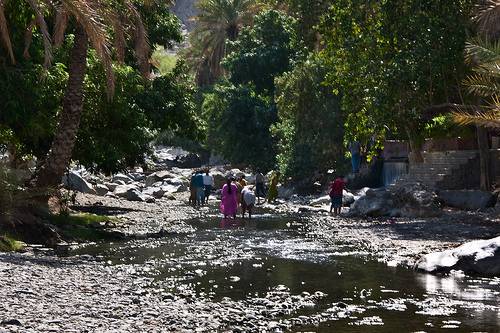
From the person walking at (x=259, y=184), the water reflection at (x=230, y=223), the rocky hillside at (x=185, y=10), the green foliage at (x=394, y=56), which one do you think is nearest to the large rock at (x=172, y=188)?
the person walking at (x=259, y=184)

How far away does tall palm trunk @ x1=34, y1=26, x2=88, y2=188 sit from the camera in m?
21.3

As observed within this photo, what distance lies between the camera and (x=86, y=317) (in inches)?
372

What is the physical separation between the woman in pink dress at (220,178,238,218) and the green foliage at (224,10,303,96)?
29.0m

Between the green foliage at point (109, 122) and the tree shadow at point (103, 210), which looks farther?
the tree shadow at point (103, 210)

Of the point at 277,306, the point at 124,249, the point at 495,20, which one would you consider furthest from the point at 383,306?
the point at 495,20

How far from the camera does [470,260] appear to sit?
557 inches

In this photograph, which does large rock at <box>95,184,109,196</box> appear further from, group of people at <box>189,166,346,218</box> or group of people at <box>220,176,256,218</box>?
group of people at <box>220,176,256,218</box>

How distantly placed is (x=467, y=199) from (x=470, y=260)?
629 inches

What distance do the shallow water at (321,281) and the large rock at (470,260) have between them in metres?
0.31

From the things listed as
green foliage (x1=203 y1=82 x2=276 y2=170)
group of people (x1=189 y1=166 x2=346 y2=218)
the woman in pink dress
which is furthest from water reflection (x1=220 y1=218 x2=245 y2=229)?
green foliage (x1=203 y1=82 x2=276 y2=170)

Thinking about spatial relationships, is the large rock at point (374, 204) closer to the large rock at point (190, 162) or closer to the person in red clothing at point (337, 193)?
the person in red clothing at point (337, 193)

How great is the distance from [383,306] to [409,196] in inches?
718

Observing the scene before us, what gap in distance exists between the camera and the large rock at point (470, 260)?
13875 mm

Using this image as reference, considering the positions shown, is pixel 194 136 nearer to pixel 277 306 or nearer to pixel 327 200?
pixel 327 200
